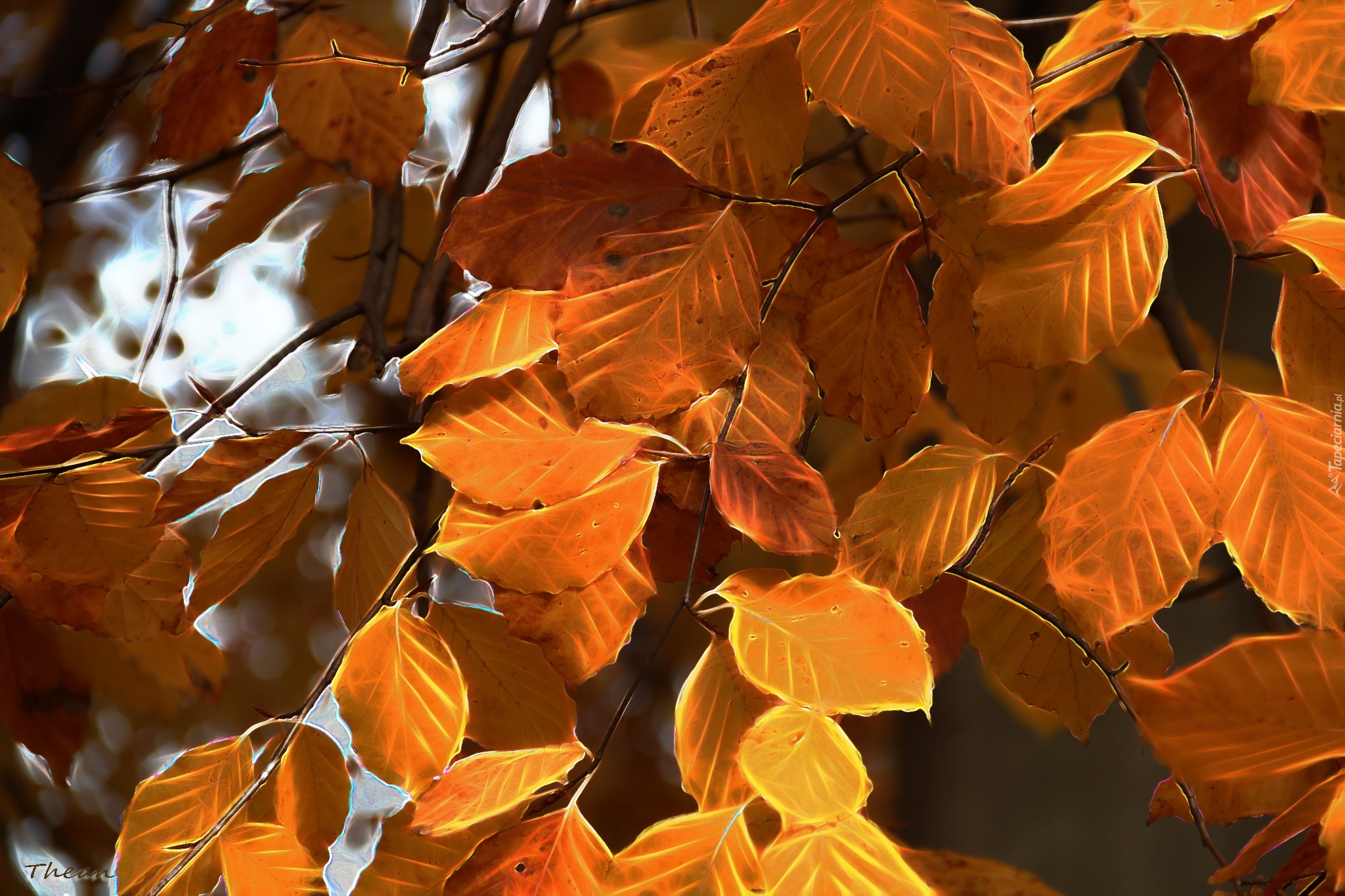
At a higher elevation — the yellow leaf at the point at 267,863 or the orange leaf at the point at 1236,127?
the orange leaf at the point at 1236,127

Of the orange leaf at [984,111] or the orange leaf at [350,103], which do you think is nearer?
the orange leaf at [984,111]

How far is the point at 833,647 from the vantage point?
234 mm

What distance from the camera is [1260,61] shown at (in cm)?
26

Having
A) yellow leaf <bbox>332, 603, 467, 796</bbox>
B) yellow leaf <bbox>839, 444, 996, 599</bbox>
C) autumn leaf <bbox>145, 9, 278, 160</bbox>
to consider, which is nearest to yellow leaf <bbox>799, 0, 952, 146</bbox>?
yellow leaf <bbox>839, 444, 996, 599</bbox>

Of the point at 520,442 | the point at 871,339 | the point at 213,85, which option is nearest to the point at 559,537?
the point at 520,442

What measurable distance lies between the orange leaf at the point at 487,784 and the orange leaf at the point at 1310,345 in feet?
0.83

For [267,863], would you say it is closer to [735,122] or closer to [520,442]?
[520,442]

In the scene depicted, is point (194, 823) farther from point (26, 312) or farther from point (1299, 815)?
point (26, 312)

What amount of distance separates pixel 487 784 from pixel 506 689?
3.6 inches

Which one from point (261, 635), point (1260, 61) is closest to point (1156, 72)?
point (1260, 61)

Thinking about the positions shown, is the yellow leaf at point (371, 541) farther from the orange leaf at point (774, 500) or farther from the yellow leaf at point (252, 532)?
the orange leaf at point (774, 500)

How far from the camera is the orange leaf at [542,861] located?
246 mm

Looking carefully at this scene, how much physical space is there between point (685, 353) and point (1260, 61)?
0.63ft

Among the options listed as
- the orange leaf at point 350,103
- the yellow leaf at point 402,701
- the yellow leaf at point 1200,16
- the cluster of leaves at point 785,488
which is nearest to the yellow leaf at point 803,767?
the cluster of leaves at point 785,488
